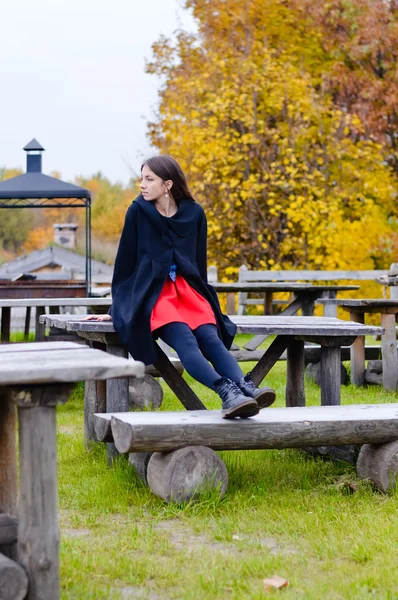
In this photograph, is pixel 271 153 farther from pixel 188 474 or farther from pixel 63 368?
pixel 63 368

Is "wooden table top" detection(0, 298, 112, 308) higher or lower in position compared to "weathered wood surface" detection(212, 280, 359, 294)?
lower

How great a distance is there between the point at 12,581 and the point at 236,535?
4.16 feet

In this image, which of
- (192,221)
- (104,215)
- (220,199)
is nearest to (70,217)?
(104,215)

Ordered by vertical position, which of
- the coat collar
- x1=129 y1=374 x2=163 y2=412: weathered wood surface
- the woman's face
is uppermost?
the woman's face

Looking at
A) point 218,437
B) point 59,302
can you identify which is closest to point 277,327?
point 218,437

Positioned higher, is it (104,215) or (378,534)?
(104,215)

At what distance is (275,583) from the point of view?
3.11 meters

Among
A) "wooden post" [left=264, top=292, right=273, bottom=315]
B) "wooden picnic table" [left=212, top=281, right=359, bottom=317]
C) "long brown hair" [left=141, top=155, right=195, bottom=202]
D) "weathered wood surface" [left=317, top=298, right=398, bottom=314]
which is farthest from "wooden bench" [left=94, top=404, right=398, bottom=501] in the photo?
"wooden post" [left=264, top=292, right=273, bottom=315]

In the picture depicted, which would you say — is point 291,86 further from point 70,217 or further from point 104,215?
point 70,217

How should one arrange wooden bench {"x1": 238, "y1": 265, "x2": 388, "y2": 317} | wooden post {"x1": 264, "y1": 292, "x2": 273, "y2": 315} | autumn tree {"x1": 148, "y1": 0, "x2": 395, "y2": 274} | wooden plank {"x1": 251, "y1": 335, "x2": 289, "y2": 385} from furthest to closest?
1. autumn tree {"x1": 148, "y1": 0, "x2": 395, "y2": 274}
2. wooden bench {"x1": 238, "y1": 265, "x2": 388, "y2": 317}
3. wooden post {"x1": 264, "y1": 292, "x2": 273, "y2": 315}
4. wooden plank {"x1": 251, "y1": 335, "x2": 289, "y2": 385}

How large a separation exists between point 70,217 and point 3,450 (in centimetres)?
6293

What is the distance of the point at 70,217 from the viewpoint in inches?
2559

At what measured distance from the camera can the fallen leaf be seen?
10.1ft

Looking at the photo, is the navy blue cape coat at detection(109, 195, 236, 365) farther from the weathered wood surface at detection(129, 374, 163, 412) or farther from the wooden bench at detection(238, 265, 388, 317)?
the wooden bench at detection(238, 265, 388, 317)
